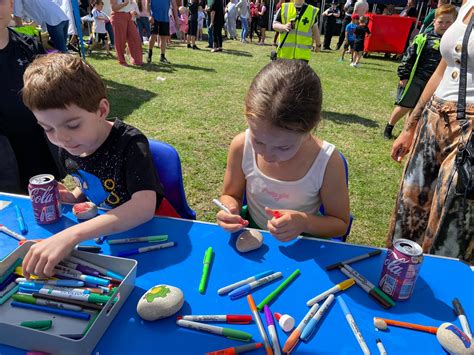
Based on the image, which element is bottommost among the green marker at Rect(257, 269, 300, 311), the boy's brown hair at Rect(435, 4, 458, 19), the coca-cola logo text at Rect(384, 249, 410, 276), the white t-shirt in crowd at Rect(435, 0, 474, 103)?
the green marker at Rect(257, 269, 300, 311)

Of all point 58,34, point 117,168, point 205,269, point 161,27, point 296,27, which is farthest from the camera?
point 161,27

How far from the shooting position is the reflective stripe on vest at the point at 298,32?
4.66 meters

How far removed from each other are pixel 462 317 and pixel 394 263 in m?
0.21

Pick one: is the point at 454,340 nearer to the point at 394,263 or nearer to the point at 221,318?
the point at 394,263

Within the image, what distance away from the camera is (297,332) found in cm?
85

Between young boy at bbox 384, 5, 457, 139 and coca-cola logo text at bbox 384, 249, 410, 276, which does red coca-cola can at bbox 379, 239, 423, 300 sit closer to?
coca-cola logo text at bbox 384, 249, 410, 276

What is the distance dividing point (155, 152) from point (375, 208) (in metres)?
2.17

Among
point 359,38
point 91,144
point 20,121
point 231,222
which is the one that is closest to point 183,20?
point 359,38

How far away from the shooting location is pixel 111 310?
0.84m

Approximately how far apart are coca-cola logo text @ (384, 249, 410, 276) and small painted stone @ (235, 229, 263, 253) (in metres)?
0.39

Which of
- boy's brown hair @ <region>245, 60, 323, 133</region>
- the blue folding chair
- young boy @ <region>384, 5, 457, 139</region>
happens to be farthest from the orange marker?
young boy @ <region>384, 5, 457, 139</region>

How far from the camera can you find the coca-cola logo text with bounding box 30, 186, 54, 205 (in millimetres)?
1177

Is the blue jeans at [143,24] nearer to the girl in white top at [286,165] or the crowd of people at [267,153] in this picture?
the crowd of people at [267,153]

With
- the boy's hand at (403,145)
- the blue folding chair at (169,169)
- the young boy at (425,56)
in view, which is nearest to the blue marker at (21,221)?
the blue folding chair at (169,169)
